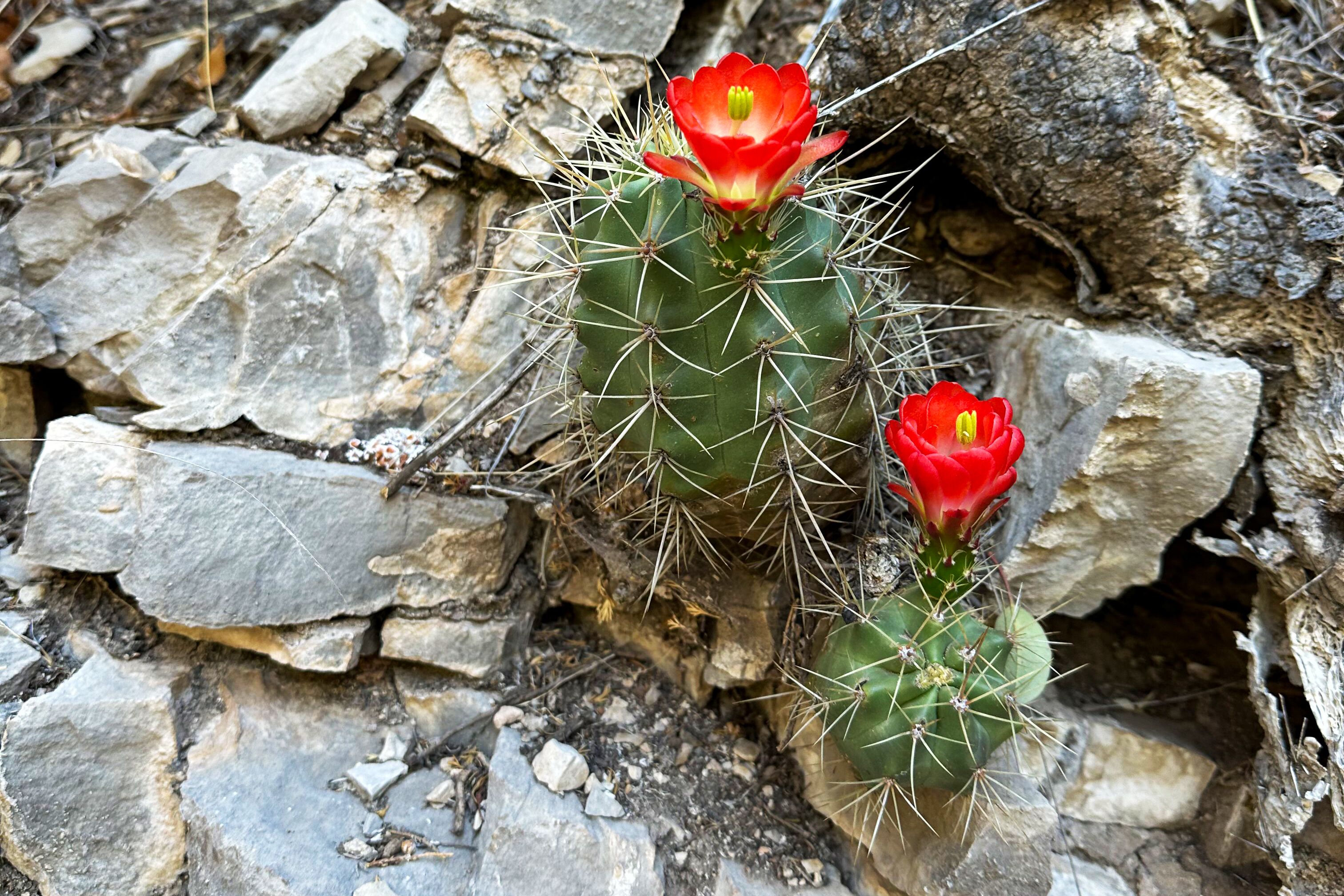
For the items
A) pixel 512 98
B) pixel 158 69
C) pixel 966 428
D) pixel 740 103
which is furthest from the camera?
pixel 158 69

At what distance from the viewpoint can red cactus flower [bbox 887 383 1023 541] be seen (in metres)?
1.42

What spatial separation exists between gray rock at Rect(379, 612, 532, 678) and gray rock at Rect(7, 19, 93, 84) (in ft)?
6.43

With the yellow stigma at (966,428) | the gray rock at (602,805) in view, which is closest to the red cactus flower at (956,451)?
the yellow stigma at (966,428)

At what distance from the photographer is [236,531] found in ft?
6.25

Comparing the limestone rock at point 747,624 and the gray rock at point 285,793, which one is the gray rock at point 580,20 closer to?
the limestone rock at point 747,624

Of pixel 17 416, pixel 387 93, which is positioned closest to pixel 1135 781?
pixel 387 93

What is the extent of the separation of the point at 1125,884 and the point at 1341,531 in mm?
844

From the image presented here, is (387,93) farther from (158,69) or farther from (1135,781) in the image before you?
(1135,781)

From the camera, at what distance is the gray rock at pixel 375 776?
6.09 ft

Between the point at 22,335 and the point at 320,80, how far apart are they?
0.97m

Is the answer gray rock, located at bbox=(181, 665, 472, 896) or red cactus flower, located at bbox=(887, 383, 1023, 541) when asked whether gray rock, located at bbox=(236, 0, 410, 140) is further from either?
red cactus flower, located at bbox=(887, 383, 1023, 541)

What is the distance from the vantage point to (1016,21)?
1790 mm

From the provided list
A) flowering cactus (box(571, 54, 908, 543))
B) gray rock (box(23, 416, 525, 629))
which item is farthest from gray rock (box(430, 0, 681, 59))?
gray rock (box(23, 416, 525, 629))

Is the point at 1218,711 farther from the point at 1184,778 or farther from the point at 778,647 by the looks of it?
the point at 778,647
